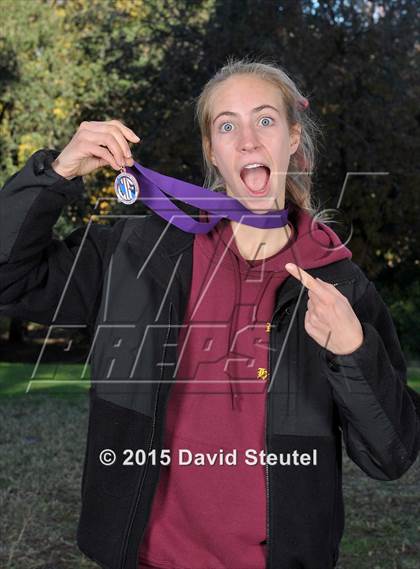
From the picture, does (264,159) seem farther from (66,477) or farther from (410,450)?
(66,477)

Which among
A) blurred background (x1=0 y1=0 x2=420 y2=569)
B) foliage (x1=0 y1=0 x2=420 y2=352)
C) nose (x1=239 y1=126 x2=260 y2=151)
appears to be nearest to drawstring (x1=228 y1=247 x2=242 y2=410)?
nose (x1=239 y1=126 x2=260 y2=151)

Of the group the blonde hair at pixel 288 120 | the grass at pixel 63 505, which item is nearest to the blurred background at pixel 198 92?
the grass at pixel 63 505

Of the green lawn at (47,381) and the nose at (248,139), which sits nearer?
the nose at (248,139)

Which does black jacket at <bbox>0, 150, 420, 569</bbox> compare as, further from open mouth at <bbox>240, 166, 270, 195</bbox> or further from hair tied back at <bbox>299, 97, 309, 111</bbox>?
hair tied back at <bbox>299, 97, 309, 111</bbox>

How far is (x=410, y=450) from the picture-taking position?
209 centimetres

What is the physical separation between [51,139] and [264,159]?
1614cm

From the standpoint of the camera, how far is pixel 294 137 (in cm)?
257

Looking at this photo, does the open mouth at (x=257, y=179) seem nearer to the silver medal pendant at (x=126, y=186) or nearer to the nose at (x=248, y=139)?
the nose at (x=248, y=139)

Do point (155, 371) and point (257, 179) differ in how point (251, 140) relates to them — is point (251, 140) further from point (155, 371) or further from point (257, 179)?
point (155, 371)

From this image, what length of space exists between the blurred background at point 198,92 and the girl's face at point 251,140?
600cm

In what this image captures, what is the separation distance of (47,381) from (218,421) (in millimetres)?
8498

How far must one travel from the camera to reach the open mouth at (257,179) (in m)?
2.36

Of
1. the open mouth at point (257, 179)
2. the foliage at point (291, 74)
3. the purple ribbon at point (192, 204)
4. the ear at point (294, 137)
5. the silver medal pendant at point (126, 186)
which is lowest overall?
the foliage at point (291, 74)

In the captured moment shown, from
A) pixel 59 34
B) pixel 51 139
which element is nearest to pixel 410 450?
pixel 51 139
